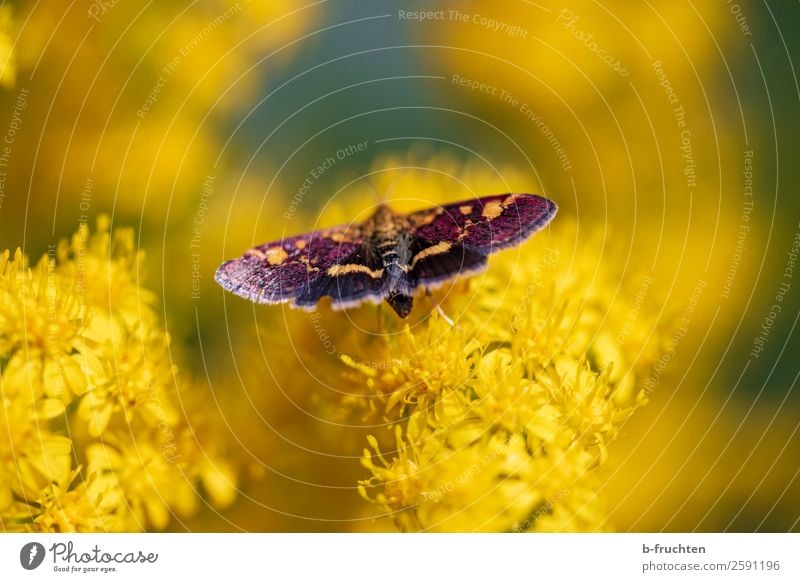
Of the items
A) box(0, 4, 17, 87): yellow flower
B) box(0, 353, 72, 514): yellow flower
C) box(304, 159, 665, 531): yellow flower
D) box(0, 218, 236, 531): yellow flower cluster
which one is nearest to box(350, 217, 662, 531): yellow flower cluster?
box(304, 159, 665, 531): yellow flower

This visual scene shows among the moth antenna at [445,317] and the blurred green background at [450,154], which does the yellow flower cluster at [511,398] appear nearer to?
the moth antenna at [445,317]

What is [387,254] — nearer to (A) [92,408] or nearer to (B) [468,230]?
(B) [468,230]

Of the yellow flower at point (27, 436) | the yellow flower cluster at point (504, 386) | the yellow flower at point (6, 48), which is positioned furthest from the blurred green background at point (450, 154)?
the yellow flower at point (27, 436)

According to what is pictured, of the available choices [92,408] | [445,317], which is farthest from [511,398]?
[92,408]

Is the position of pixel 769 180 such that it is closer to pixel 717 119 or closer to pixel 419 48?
pixel 717 119

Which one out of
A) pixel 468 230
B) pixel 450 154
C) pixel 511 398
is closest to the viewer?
pixel 511 398
